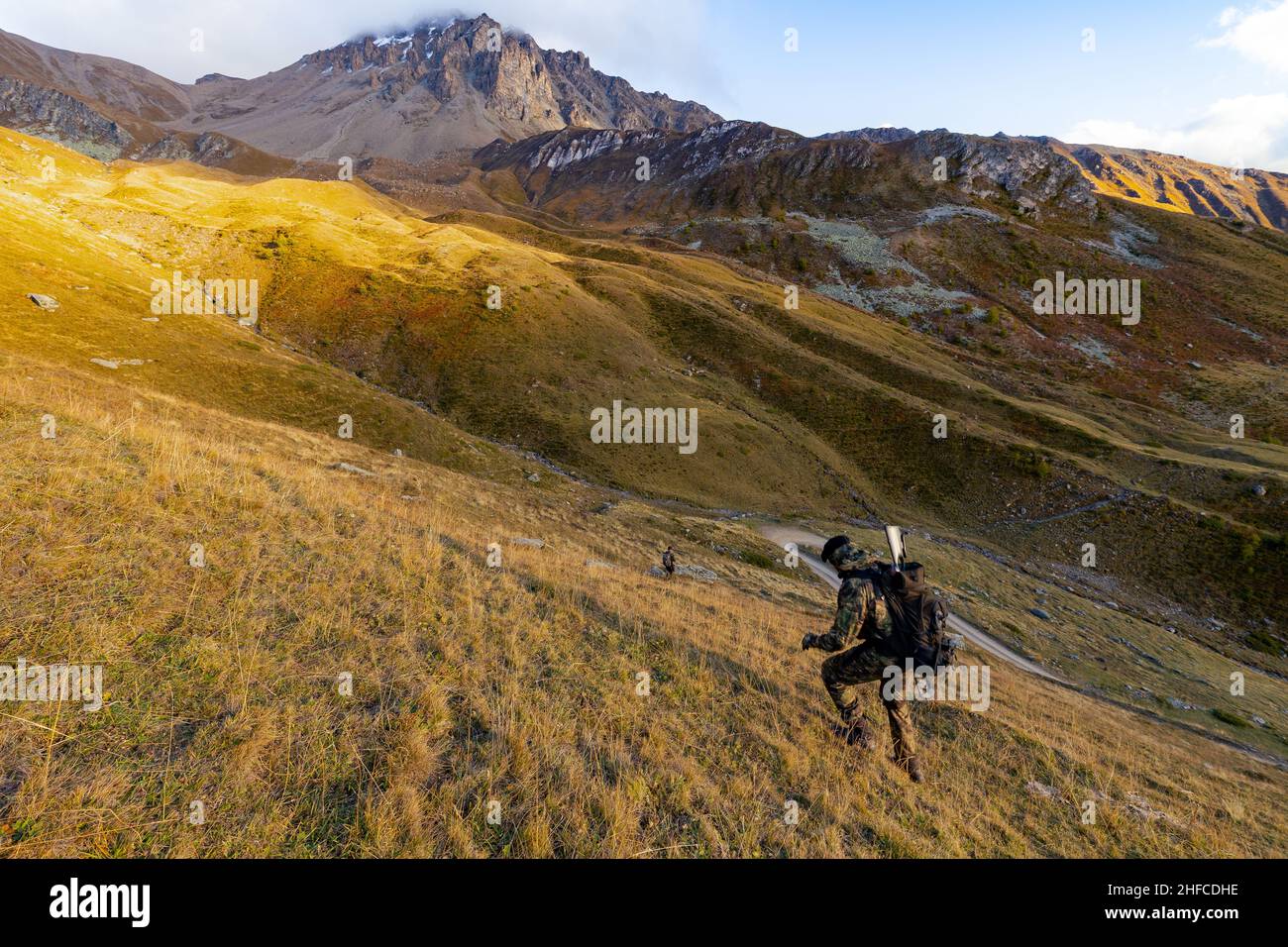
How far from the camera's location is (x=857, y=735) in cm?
700

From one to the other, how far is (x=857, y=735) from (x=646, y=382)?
4133 centimetres

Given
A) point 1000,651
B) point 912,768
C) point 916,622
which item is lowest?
point 1000,651

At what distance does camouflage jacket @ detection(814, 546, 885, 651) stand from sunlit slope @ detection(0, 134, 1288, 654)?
1077 inches

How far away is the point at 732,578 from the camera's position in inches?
771

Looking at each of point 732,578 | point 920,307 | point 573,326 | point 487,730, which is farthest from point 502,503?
point 920,307

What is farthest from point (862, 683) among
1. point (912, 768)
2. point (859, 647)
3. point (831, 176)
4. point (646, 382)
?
point (831, 176)

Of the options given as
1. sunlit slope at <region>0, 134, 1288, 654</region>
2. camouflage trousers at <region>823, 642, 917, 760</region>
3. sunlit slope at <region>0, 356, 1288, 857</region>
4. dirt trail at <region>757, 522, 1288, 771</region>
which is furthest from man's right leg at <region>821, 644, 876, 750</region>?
sunlit slope at <region>0, 134, 1288, 654</region>

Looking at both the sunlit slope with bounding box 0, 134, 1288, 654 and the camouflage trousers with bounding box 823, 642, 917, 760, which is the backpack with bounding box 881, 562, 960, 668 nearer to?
the camouflage trousers with bounding box 823, 642, 917, 760

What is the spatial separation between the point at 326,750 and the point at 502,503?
17205mm

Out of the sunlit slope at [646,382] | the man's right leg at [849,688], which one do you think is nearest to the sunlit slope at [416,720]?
the man's right leg at [849,688]

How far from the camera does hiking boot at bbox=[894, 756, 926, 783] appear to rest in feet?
21.4

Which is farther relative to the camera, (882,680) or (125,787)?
(882,680)

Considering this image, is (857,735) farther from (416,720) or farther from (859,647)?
(416,720)
